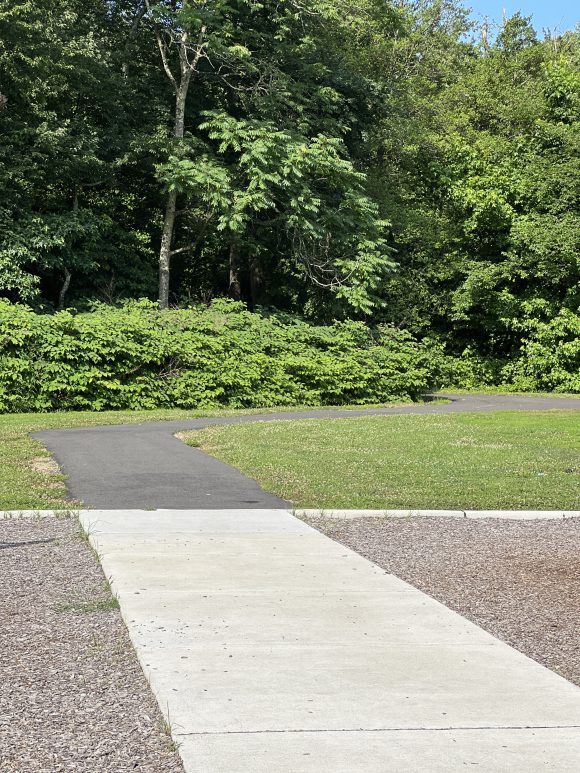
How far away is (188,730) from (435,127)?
39.4 m

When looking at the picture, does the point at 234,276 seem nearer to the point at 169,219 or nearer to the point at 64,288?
the point at 169,219

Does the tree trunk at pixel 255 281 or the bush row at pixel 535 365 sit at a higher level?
the tree trunk at pixel 255 281

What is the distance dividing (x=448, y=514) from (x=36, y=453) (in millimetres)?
6425

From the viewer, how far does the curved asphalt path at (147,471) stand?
33.7ft

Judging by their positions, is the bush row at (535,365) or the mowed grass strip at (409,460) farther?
the bush row at (535,365)

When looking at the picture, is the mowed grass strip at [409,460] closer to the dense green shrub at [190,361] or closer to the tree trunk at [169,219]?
the dense green shrub at [190,361]

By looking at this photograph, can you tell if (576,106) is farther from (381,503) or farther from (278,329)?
(381,503)

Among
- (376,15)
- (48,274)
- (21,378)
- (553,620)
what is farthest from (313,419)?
(376,15)

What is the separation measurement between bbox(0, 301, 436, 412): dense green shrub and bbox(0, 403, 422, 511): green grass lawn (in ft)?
3.11

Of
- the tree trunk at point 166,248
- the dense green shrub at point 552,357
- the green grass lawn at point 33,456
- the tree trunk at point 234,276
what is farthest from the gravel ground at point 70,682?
the dense green shrub at point 552,357

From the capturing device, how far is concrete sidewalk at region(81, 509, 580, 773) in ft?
12.6

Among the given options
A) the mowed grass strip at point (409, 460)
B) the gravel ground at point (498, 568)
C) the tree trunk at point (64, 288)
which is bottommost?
the mowed grass strip at point (409, 460)

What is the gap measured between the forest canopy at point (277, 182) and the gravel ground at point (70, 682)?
1627 centimetres

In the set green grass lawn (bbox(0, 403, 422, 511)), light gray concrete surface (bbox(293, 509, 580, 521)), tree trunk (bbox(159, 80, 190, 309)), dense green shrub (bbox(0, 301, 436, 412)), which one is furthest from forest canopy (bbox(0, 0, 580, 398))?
light gray concrete surface (bbox(293, 509, 580, 521))
